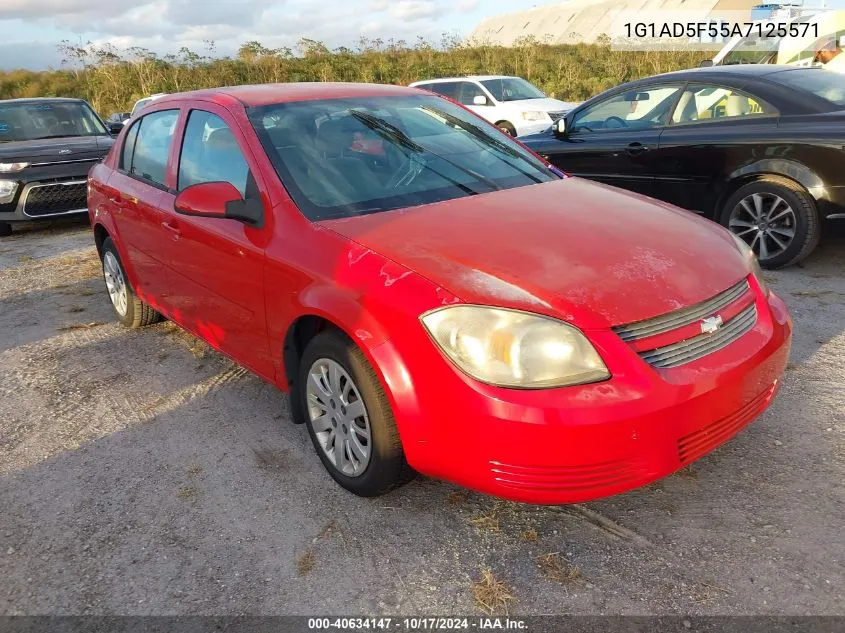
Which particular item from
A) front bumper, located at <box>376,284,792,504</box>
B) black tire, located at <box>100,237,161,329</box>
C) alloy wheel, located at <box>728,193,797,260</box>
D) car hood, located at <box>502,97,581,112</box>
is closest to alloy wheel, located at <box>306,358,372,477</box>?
front bumper, located at <box>376,284,792,504</box>

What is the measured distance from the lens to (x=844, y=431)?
3.05 metres

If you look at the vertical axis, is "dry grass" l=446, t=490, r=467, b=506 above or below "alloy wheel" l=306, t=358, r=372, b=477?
below

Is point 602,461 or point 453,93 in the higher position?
point 453,93

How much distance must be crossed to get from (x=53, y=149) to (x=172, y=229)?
19.9 ft

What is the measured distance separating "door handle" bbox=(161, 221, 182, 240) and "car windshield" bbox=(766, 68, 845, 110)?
472 cm

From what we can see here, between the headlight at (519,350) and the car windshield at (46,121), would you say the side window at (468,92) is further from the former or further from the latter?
the headlight at (519,350)

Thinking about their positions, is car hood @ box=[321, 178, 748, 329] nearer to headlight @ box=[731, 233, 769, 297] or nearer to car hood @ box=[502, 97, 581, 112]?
headlight @ box=[731, 233, 769, 297]

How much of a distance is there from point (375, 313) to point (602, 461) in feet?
2.94

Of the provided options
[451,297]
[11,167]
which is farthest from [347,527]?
[11,167]

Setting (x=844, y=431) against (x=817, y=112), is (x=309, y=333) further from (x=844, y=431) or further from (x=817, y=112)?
(x=817, y=112)

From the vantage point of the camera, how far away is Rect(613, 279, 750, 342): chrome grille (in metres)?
2.23

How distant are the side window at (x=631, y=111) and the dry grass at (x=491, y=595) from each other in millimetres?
4806

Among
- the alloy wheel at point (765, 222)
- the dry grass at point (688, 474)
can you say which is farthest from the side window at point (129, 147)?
the alloy wheel at point (765, 222)

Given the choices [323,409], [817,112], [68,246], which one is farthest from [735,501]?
[68,246]
